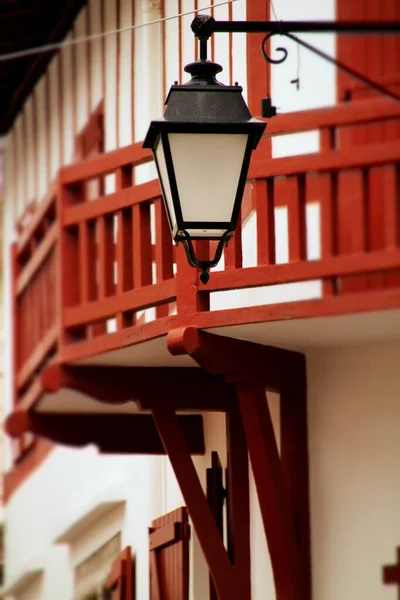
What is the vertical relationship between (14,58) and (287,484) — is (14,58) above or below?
above

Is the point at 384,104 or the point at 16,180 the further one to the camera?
the point at 16,180

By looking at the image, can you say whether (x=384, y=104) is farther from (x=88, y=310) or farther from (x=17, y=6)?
(x=17, y=6)

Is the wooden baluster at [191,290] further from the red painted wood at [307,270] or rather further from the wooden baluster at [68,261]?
the wooden baluster at [68,261]

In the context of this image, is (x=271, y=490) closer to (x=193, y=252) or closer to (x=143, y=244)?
(x=143, y=244)

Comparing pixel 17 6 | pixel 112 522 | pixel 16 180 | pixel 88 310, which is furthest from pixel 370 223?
pixel 16 180

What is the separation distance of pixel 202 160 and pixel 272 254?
3.17 ft

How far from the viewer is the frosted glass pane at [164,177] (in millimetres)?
7762

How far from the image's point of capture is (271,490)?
894 cm

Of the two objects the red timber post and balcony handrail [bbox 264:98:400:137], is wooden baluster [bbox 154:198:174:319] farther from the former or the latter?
balcony handrail [bbox 264:98:400:137]

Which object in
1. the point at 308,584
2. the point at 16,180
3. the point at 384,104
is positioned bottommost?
the point at 308,584

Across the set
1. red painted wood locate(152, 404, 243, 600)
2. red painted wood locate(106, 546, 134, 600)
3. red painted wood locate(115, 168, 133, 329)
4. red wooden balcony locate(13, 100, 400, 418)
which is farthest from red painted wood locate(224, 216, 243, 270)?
red painted wood locate(106, 546, 134, 600)

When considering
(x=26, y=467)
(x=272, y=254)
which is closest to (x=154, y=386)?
(x=272, y=254)

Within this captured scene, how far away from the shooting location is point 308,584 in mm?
9203

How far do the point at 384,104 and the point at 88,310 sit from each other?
2660mm
